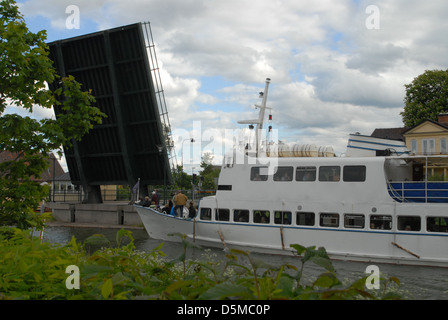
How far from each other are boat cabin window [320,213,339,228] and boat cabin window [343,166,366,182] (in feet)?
4.34

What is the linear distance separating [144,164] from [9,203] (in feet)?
72.0

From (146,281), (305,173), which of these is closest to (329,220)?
(305,173)

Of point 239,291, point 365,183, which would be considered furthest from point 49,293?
point 365,183

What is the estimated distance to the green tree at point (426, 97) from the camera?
5309 cm

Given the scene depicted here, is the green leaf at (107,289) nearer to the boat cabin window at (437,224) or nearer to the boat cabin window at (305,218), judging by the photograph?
the boat cabin window at (437,224)

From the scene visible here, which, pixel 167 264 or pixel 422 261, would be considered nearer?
pixel 167 264

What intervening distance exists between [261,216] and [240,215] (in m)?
0.87

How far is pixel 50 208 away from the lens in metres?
36.1

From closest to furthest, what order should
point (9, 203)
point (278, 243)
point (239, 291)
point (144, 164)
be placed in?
1. point (239, 291)
2. point (9, 203)
3. point (278, 243)
4. point (144, 164)

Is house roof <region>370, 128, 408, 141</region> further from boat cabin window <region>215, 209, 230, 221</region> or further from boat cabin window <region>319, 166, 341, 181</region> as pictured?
boat cabin window <region>319, 166, 341, 181</region>

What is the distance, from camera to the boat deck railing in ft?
52.1

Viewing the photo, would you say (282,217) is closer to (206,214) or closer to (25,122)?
(206,214)

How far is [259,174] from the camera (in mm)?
18391
